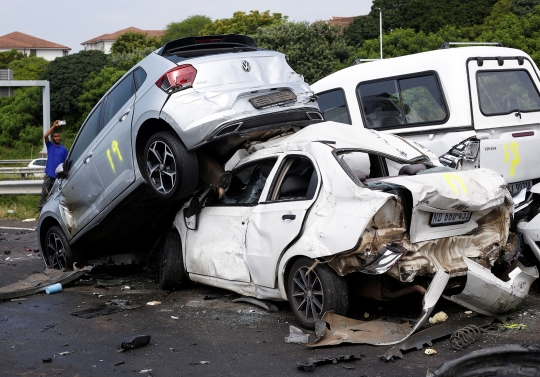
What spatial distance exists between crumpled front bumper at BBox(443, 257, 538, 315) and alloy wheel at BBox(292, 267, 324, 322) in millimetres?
1033

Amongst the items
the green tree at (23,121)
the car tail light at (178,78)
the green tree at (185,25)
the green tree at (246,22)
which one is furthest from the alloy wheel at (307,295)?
the green tree at (185,25)

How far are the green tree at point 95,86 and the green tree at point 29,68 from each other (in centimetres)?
1308

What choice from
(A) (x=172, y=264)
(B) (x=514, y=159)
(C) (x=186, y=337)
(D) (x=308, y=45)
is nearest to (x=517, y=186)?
(B) (x=514, y=159)

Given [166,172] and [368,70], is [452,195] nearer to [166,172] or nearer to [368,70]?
[166,172]

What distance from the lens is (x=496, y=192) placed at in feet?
21.1

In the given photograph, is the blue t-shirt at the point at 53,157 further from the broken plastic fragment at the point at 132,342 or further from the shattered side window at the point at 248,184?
the broken plastic fragment at the point at 132,342

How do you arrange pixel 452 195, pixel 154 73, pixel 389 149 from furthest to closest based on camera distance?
pixel 154 73, pixel 389 149, pixel 452 195

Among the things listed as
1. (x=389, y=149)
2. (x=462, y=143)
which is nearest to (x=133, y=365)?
(x=389, y=149)

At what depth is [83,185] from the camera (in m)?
8.97

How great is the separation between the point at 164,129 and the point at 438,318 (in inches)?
137

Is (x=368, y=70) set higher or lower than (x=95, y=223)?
higher

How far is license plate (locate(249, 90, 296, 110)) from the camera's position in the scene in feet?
25.3

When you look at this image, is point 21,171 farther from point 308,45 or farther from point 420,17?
point 420,17

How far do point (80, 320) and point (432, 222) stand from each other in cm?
346
